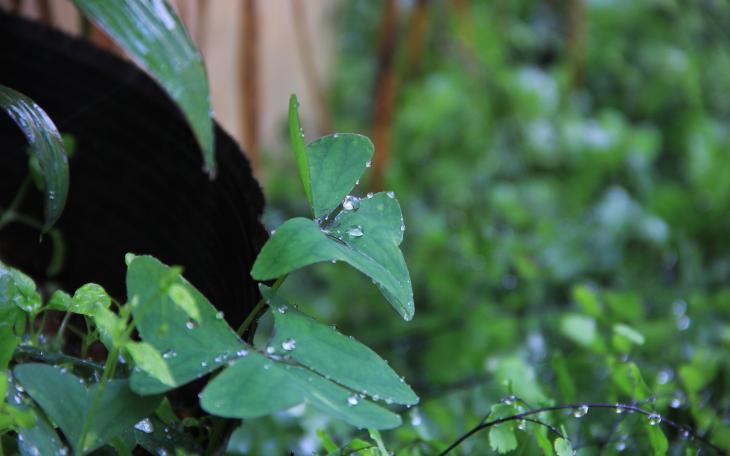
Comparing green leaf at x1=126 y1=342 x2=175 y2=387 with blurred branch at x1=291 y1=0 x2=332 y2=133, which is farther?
blurred branch at x1=291 y1=0 x2=332 y2=133

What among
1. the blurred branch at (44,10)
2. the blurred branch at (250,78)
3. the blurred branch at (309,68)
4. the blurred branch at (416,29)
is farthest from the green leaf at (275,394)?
the blurred branch at (416,29)

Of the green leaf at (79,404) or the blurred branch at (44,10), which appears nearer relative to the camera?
the green leaf at (79,404)

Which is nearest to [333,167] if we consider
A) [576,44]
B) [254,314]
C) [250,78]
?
[254,314]

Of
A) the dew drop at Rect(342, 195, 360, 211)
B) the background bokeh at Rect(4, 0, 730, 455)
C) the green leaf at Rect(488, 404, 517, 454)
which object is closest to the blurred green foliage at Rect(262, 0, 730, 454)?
the background bokeh at Rect(4, 0, 730, 455)

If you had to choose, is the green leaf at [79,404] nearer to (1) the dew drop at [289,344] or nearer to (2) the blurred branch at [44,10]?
(1) the dew drop at [289,344]

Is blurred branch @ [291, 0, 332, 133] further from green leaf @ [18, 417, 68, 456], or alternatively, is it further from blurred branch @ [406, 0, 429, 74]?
green leaf @ [18, 417, 68, 456]

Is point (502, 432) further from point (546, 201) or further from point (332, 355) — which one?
point (546, 201)
